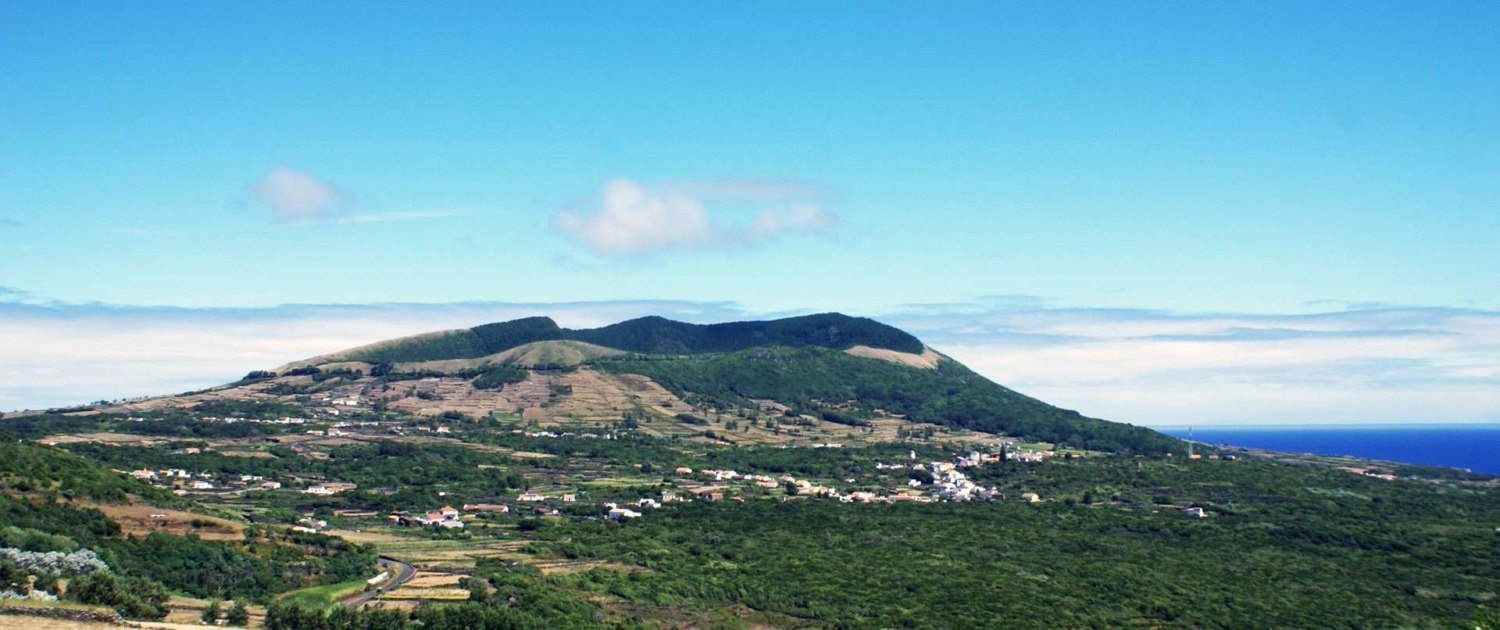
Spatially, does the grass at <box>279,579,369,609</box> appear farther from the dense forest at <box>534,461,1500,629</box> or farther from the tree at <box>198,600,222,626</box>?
the dense forest at <box>534,461,1500,629</box>

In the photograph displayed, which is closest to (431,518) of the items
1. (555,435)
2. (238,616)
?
(238,616)

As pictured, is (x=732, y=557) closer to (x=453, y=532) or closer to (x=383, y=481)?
(x=453, y=532)

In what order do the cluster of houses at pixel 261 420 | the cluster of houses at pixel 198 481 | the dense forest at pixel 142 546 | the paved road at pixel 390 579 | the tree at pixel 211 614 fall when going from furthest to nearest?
the cluster of houses at pixel 261 420 → the cluster of houses at pixel 198 481 → the paved road at pixel 390 579 → the dense forest at pixel 142 546 → the tree at pixel 211 614

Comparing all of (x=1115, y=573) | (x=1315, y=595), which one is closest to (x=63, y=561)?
(x=1115, y=573)

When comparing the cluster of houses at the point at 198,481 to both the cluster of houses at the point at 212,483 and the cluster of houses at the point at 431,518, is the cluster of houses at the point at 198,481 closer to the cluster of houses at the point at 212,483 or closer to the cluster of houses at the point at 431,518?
the cluster of houses at the point at 212,483

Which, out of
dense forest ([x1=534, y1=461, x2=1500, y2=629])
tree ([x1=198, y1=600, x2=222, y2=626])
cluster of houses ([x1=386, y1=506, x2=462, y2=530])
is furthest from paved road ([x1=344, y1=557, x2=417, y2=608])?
cluster of houses ([x1=386, y1=506, x2=462, y2=530])

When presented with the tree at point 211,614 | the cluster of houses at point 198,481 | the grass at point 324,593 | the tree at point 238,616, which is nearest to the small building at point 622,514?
the cluster of houses at point 198,481
